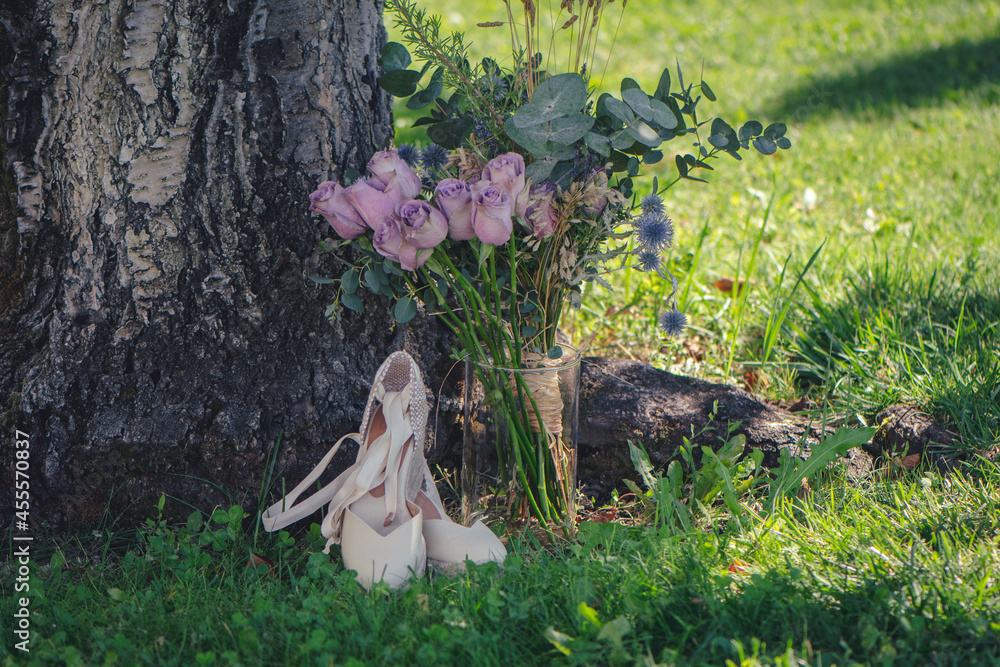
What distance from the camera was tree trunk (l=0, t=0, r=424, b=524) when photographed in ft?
5.81

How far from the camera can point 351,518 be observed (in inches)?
66.2

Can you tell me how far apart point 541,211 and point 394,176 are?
0.98ft

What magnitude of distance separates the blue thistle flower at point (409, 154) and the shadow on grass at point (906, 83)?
4167 mm

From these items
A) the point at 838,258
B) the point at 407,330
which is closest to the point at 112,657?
the point at 407,330

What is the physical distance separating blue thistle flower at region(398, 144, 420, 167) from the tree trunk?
0.18m

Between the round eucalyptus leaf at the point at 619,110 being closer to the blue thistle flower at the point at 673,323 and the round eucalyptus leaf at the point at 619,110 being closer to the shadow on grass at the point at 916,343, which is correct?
the blue thistle flower at the point at 673,323

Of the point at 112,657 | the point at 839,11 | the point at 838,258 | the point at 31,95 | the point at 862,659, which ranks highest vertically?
the point at 839,11

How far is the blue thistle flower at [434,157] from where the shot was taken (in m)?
1.82

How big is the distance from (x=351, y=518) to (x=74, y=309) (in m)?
0.85

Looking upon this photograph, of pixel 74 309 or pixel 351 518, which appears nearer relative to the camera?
pixel 351 518

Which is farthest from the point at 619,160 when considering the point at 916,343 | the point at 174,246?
the point at 916,343

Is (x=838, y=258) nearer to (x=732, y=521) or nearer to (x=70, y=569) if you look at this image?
(x=732, y=521)

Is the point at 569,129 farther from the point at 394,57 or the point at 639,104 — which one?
the point at 394,57

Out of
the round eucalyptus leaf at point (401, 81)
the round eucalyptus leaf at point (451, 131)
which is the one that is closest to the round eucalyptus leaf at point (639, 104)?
the round eucalyptus leaf at point (451, 131)
